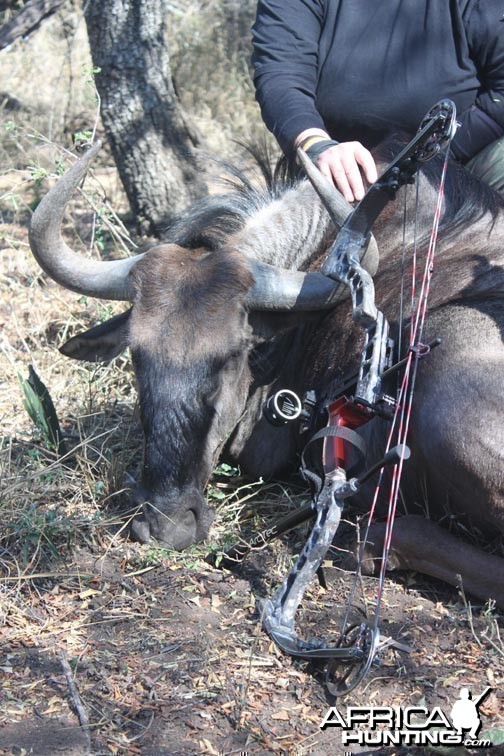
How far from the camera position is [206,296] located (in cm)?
394

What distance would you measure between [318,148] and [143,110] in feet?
9.60

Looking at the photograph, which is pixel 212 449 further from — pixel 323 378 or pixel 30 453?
pixel 30 453

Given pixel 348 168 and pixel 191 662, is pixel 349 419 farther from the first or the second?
pixel 348 168

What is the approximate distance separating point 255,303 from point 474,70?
1882mm

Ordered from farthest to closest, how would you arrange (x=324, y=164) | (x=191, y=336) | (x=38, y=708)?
1. (x=324, y=164)
2. (x=191, y=336)
3. (x=38, y=708)

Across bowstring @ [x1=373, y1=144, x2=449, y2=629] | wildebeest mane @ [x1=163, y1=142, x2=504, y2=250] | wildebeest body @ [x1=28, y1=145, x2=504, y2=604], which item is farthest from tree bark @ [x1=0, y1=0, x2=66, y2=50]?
bowstring @ [x1=373, y1=144, x2=449, y2=629]

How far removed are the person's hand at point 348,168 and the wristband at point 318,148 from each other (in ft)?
0.26

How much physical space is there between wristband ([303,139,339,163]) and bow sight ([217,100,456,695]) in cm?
78

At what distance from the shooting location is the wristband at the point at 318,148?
4.27m

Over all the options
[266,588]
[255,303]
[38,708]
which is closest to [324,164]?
[255,303]

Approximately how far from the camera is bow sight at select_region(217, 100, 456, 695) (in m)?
2.96

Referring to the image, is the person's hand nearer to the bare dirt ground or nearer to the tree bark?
the bare dirt ground

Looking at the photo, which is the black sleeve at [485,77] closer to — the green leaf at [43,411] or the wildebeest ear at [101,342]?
the wildebeest ear at [101,342]

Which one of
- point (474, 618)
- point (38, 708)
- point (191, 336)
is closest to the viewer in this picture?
point (38, 708)
